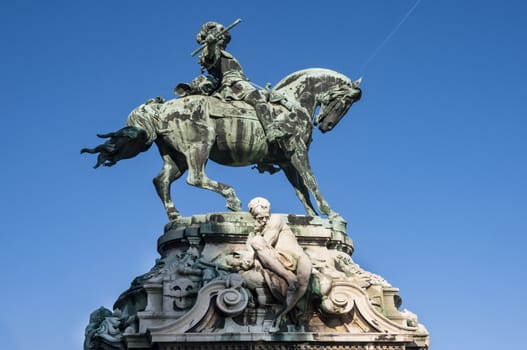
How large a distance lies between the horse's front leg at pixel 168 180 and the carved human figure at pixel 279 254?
2311 millimetres

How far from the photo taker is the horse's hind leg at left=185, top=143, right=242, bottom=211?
61.5ft

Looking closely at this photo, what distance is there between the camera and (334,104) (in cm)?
2077

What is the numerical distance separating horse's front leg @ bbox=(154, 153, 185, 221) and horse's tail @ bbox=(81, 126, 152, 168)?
1.87ft

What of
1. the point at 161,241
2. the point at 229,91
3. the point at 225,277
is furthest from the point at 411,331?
the point at 229,91

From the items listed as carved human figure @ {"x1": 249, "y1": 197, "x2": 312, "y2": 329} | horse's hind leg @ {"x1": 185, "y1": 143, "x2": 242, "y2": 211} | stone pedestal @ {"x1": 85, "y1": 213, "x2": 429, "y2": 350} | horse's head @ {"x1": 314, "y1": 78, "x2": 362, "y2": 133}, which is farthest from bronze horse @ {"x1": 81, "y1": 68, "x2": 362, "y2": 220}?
carved human figure @ {"x1": 249, "y1": 197, "x2": 312, "y2": 329}

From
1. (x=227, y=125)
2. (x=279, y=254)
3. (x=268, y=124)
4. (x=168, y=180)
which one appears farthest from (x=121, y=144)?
(x=279, y=254)

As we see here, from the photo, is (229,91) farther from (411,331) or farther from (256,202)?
(411,331)

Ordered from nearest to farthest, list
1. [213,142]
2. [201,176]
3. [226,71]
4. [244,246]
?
[244,246]
[201,176]
[213,142]
[226,71]

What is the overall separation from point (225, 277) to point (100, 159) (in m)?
4.05

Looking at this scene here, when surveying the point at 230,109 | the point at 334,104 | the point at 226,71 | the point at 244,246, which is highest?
the point at 226,71

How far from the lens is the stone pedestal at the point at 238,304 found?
53.4 feet

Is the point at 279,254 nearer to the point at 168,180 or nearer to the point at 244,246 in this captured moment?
the point at 244,246

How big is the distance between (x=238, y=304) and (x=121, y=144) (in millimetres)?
4440

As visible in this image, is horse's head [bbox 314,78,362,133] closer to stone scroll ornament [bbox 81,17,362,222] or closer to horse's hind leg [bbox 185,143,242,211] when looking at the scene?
stone scroll ornament [bbox 81,17,362,222]
